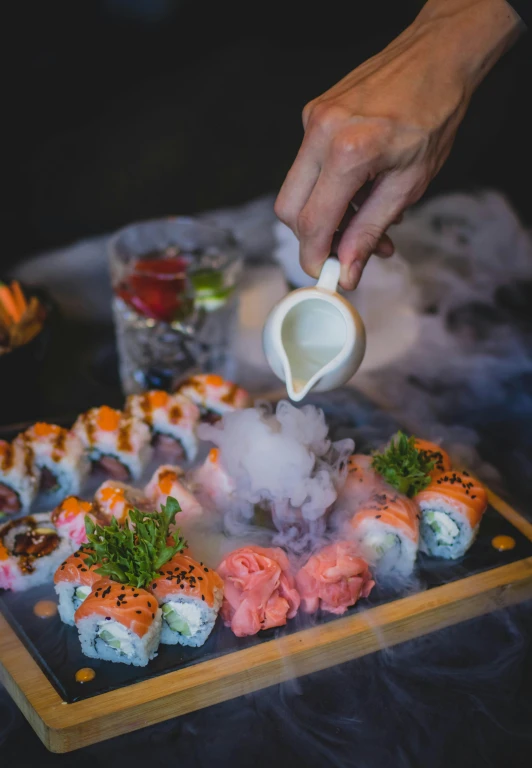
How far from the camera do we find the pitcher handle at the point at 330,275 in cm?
187

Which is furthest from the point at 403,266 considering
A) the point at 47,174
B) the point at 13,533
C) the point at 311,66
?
the point at 13,533

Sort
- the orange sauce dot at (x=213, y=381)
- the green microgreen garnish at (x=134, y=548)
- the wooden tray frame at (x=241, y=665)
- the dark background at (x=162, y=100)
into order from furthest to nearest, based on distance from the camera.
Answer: the dark background at (x=162, y=100), the orange sauce dot at (x=213, y=381), the green microgreen garnish at (x=134, y=548), the wooden tray frame at (x=241, y=665)

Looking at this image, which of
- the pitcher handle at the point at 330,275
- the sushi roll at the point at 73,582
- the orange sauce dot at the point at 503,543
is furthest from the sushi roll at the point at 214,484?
the orange sauce dot at the point at 503,543

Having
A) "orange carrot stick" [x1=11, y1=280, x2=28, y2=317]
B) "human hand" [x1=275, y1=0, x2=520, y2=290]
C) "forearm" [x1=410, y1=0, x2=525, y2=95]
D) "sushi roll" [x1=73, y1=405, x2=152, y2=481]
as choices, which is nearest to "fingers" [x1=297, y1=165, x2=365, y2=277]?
"human hand" [x1=275, y1=0, x2=520, y2=290]

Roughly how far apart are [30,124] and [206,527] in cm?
220

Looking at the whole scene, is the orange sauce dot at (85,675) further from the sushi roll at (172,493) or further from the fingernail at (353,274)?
the fingernail at (353,274)

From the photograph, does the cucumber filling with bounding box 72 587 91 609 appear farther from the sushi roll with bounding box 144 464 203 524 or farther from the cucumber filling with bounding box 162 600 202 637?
the sushi roll with bounding box 144 464 203 524

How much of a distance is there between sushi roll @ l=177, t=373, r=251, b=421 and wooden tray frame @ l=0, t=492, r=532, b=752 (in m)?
0.78

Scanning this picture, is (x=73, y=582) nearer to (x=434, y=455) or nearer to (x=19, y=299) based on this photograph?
(x=434, y=455)

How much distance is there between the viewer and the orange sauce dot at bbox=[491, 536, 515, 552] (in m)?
2.07

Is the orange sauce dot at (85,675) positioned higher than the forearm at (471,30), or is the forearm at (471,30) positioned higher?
the forearm at (471,30)

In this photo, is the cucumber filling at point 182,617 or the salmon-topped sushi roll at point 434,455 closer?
the cucumber filling at point 182,617

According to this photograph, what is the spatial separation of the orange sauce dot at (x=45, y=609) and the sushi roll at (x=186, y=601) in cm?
26

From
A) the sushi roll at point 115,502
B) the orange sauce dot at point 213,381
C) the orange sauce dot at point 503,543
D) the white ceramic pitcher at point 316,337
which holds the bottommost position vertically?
the orange sauce dot at point 503,543
